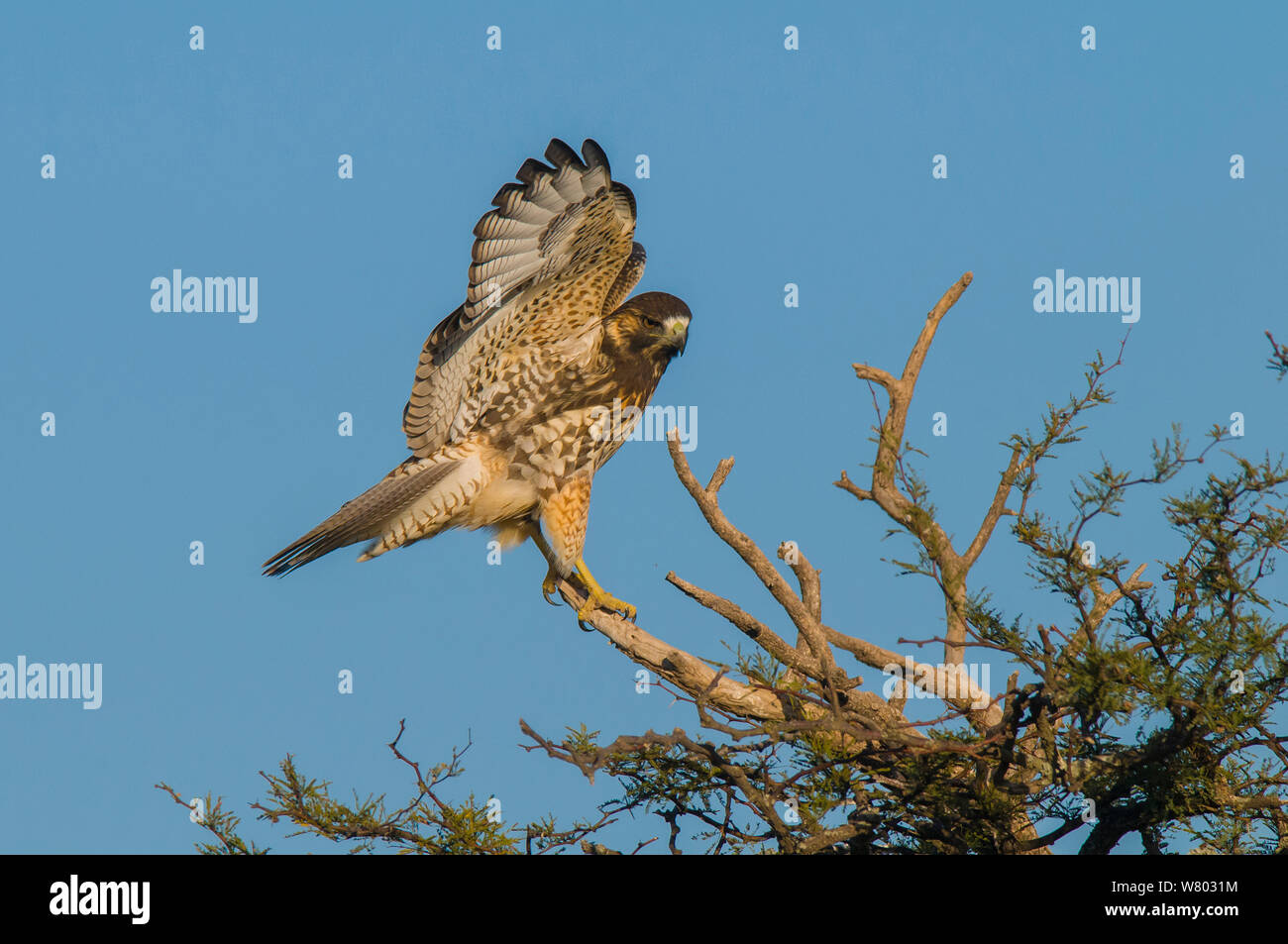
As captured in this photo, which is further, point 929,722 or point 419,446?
point 419,446

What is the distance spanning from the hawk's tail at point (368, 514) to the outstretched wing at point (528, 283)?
1.10ft

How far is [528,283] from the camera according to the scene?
707cm

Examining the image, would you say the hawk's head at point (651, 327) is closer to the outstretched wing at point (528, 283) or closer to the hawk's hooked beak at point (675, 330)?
the hawk's hooked beak at point (675, 330)

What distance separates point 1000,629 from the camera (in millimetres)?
4398

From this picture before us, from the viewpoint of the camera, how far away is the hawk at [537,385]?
22.5 ft

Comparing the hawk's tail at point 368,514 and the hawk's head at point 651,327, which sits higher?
the hawk's head at point 651,327

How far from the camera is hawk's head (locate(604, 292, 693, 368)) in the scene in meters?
6.99

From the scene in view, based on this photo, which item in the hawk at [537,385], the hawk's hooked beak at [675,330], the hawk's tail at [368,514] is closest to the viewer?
the hawk's tail at [368,514]

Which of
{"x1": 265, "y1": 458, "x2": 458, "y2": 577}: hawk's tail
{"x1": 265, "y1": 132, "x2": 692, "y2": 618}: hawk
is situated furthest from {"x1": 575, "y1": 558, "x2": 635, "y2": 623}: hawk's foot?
{"x1": 265, "y1": 458, "x2": 458, "y2": 577}: hawk's tail

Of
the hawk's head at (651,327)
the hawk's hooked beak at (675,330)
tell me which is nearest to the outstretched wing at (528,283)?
the hawk's head at (651,327)

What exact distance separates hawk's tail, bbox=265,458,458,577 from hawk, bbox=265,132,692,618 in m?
0.01
